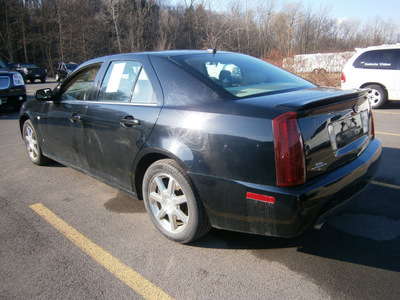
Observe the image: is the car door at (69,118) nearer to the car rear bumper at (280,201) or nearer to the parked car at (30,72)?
the car rear bumper at (280,201)

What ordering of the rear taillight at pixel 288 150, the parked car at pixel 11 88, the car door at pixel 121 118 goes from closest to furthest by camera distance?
the rear taillight at pixel 288 150, the car door at pixel 121 118, the parked car at pixel 11 88

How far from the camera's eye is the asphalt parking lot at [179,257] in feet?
7.16

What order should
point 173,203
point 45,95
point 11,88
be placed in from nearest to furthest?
1. point 173,203
2. point 45,95
3. point 11,88

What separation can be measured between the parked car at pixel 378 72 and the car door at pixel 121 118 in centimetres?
817

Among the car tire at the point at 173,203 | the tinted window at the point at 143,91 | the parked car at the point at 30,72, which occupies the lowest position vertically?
the car tire at the point at 173,203

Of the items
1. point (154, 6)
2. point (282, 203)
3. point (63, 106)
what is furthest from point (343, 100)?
point (154, 6)

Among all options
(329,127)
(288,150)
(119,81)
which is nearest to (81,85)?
(119,81)

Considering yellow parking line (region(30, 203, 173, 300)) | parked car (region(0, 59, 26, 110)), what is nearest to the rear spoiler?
yellow parking line (region(30, 203, 173, 300))

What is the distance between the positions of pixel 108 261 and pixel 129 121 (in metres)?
1.21

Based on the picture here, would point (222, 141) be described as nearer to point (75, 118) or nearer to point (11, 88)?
point (75, 118)

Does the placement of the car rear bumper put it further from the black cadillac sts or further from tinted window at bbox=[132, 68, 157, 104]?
tinted window at bbox=[132, 68, 157, 104]

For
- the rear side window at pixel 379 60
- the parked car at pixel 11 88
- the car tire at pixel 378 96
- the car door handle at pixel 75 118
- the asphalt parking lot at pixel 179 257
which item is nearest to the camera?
the asphalt parking lot at pixel 179 257

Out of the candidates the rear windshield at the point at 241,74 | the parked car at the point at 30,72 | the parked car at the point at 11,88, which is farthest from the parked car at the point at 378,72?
the parked car at the point at 30,72

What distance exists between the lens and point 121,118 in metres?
3.01
